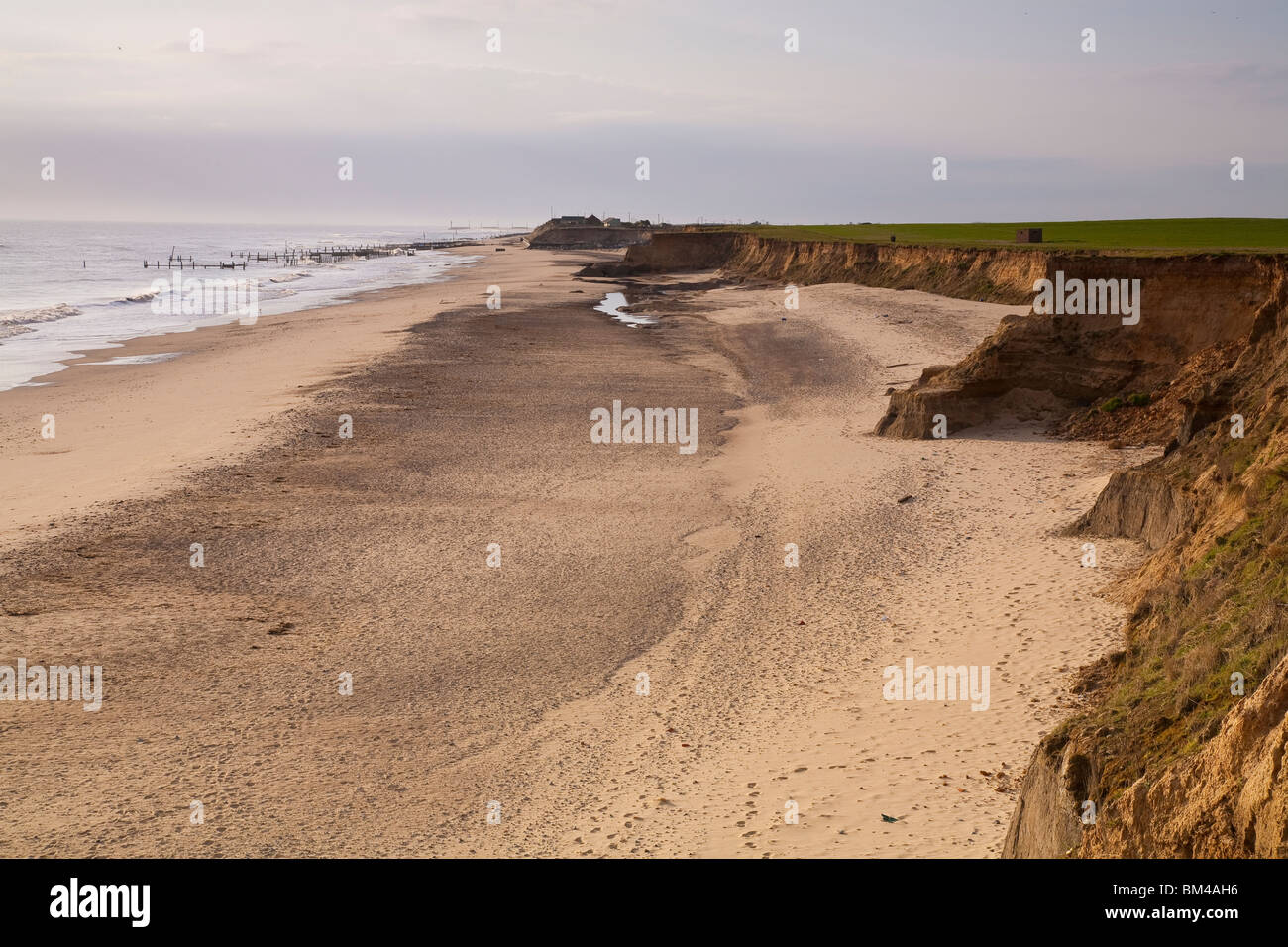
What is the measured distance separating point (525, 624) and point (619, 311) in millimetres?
41557

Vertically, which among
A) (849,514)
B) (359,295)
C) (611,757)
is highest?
(359,295)

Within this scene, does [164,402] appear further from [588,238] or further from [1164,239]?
[588,238]

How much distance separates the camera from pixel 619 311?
52.5 meters

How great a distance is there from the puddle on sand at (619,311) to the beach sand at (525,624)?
21.9m

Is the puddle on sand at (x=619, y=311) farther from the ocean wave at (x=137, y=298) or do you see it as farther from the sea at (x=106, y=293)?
the ocean wave at (x=137, y=298)

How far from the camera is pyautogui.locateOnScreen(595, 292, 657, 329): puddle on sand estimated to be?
4680 cm

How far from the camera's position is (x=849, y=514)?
52.9 feet

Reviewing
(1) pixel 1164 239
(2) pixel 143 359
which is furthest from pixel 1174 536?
(2) pixel 143 359

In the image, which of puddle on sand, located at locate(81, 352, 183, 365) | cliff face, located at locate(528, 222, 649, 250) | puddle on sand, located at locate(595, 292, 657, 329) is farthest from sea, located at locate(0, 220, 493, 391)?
cliff face, located at locate(528, 222, 649, 250)

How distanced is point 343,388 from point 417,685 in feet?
59.5

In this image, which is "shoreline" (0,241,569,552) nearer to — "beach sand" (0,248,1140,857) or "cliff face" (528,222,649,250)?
"beach sand" (0,248,1140,857)
